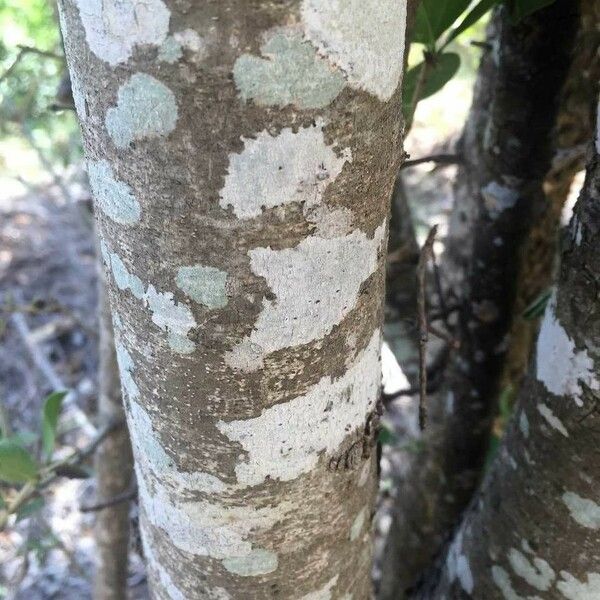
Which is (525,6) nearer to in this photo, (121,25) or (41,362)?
(121,25)

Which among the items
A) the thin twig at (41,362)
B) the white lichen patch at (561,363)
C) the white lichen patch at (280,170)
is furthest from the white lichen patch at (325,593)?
the thin twig at (41,362)

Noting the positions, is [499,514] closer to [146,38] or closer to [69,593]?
[146,38]

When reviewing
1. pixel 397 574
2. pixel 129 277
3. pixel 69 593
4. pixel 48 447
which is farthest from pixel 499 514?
pixel 69 593

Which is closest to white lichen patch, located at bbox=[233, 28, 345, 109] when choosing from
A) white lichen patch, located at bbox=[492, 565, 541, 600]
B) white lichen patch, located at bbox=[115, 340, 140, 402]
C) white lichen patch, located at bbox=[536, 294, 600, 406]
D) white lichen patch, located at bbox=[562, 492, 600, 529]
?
white lichen patch, located at bbox=[115, 340, 140, 402]

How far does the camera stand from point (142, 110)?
1.06ft

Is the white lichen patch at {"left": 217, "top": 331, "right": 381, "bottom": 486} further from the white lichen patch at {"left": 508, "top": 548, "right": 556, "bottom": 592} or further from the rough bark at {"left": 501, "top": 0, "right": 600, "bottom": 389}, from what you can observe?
the rough bark at {"left": 501, "top": 0, "right": 600, "bottom": 389}

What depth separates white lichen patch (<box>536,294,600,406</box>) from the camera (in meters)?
0.52

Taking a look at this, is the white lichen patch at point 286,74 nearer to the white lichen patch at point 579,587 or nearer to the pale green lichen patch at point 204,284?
the pale green lichen patch at point 204,284

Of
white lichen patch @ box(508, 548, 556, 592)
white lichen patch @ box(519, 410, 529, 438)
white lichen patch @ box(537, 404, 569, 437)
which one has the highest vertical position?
white lichen patch @ box(519, 410, 529, 438)

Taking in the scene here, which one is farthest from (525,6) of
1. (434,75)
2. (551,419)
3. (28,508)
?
(28,508)

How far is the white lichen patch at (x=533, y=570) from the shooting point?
608 mm

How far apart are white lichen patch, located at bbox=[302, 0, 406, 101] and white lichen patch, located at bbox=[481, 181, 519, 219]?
604mm

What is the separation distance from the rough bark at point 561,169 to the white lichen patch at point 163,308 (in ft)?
1.85

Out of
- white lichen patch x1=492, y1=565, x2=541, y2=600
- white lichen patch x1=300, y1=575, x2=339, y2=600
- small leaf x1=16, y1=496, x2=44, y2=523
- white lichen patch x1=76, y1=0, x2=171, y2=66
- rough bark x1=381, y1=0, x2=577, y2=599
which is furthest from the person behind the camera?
small leaf x1=16, y1=496, x2=44, y2=523
